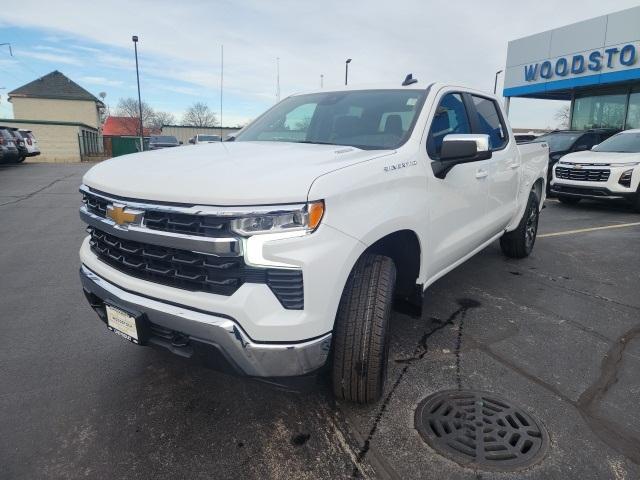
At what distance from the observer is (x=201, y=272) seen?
2.06m

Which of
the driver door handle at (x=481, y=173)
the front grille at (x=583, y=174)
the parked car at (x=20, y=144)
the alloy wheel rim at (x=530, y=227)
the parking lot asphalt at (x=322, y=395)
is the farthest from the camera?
the parked car at (x=20, y=144)

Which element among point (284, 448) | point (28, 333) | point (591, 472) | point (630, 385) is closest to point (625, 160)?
point (630, 385)

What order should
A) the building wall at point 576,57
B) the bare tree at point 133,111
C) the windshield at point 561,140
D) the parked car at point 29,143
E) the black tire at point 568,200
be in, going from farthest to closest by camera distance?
1. the bare tree at point 133,111
2. the parked car at point 29,143
3. the building wall at point 576,57
4. the windshield at point 561,140
5. the black tire at point 568,200

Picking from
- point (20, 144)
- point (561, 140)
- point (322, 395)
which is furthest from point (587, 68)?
point (20, 144)

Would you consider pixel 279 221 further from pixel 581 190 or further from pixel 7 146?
pixel 7 146

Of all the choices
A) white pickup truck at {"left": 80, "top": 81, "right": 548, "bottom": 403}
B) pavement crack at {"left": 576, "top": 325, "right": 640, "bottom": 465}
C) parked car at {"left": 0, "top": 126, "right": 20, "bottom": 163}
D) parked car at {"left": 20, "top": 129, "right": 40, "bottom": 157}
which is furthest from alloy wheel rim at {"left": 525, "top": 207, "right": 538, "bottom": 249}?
parked car at {"left": 20, "top": 129, "right": 40, "bottom": 157}

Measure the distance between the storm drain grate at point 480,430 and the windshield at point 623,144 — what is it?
31.3 feet

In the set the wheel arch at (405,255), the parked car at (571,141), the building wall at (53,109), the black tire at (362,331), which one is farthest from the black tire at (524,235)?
the building wall at (53,109)

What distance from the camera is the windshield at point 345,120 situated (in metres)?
3.04

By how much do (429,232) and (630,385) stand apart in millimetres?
1515

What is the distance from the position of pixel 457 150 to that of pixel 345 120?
0.94 meters

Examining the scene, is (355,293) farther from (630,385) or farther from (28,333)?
(28,333)

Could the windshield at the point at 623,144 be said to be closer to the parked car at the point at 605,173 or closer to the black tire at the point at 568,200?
the parked car at the point at 605,173

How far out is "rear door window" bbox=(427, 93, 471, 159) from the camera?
304cm
